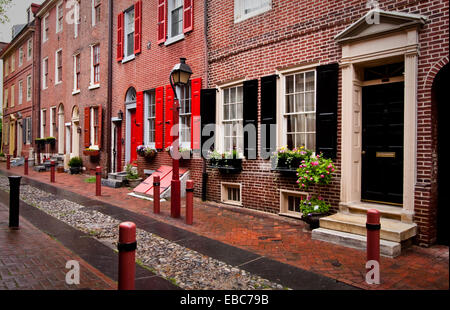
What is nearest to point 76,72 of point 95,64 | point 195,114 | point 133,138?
point 95,64

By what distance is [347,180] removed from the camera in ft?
20.5

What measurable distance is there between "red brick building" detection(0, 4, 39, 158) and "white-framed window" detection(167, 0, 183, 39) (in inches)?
641

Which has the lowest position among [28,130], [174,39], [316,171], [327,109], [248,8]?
[316,171]

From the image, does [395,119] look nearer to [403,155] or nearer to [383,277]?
[403,155]

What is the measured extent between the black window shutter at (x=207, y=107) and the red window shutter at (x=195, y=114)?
0.49ft

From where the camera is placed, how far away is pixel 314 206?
6.36 metres

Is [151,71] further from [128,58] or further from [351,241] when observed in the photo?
[351,241]

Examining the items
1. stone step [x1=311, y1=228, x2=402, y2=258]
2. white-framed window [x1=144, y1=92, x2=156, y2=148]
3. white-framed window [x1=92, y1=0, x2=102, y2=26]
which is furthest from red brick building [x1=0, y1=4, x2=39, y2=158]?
stone step [x1=311, y1=228, x2=402, y2=258]

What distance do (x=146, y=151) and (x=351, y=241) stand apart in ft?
27.2

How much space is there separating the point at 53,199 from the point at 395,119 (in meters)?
9.17

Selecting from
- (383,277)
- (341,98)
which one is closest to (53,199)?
(341,98)

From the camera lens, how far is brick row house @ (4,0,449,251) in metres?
5.34

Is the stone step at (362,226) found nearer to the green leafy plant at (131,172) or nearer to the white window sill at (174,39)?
the white window sill at (174,39)
